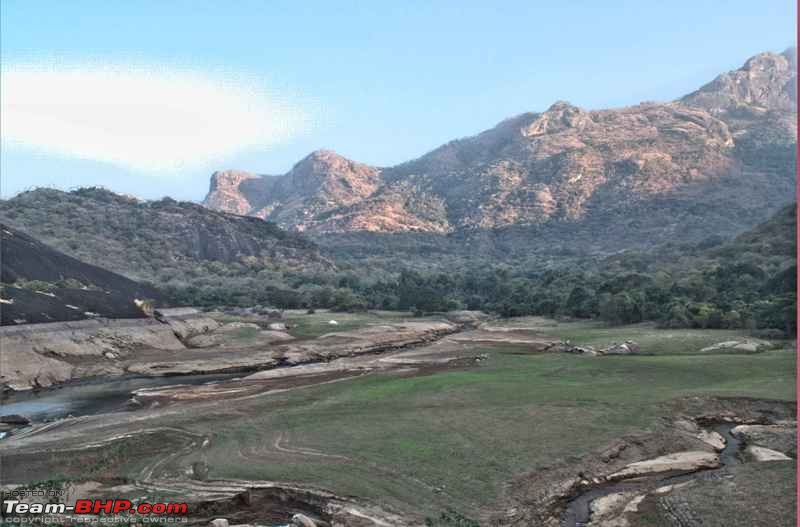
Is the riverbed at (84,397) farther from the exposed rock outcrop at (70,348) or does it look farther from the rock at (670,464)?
the rock at (670,464)

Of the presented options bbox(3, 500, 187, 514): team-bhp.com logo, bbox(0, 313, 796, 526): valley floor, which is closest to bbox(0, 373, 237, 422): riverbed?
bbox(0, 313, 796, 526): valley floor

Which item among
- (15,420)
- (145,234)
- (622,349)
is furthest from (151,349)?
(145,234)

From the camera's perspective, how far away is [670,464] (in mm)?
23828

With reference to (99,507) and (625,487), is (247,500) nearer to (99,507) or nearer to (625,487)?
(99,507)

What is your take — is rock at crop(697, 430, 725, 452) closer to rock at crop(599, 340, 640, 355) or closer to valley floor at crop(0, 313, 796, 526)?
valley floor at crop(0, 313, 796, 526)

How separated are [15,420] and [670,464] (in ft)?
126

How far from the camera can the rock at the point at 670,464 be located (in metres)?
23.1

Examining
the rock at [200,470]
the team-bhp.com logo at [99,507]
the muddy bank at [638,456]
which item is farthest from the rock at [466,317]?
the team-bhp.com logo at [99,507]

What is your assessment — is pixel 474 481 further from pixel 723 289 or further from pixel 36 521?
pixel 723 289

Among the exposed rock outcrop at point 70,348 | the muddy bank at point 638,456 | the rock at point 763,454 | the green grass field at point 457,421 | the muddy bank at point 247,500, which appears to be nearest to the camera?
the muddy bank at point 247,500

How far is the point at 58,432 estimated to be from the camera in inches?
1239

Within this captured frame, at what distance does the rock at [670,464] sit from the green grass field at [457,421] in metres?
2.06

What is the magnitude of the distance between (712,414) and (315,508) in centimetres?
2314

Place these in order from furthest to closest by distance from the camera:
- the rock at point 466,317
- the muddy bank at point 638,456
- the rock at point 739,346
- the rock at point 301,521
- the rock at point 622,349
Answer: the rock at point 466,317, the rock at point 622,349, the rock at point 739,346, the muddy bank at point 638,456, the rock at point 301,521
